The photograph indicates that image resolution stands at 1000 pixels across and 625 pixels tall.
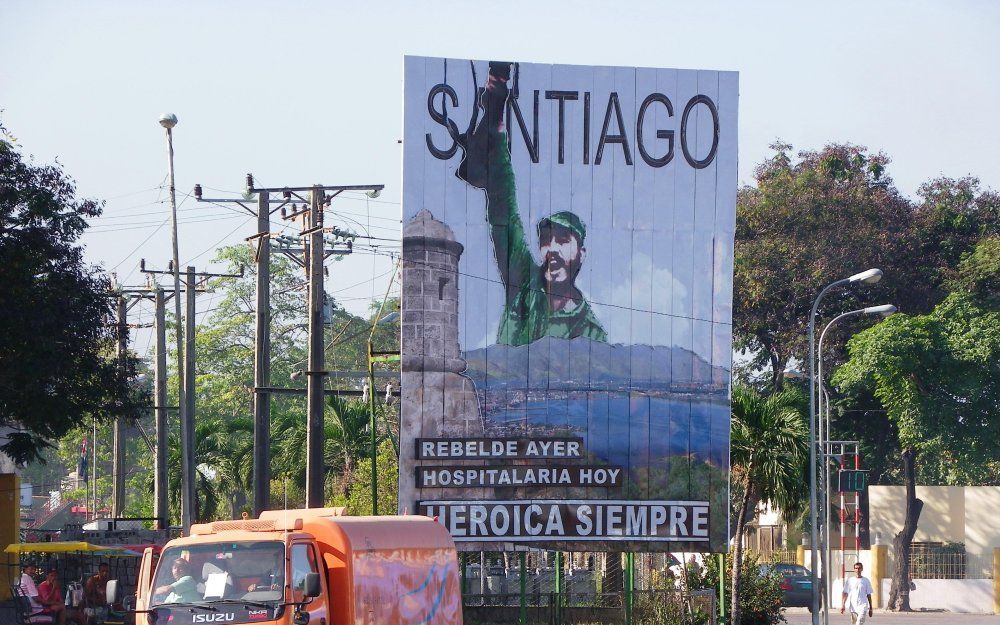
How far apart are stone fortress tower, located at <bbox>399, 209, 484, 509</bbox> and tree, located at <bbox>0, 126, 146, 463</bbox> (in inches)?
308

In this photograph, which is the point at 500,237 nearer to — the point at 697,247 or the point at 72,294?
the point at 697,247

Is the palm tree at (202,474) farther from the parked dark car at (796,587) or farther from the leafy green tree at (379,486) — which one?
the parked dark car at (796,587)

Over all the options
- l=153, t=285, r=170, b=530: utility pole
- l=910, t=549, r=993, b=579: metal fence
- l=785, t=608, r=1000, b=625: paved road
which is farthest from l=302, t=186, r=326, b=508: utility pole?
l=910, t=549, r=993, b=579: metal fence

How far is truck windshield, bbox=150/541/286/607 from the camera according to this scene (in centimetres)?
1548

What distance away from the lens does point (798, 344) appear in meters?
A: 56.0

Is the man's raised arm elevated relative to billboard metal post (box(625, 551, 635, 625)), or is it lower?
elevated

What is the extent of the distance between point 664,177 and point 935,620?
2400 cm

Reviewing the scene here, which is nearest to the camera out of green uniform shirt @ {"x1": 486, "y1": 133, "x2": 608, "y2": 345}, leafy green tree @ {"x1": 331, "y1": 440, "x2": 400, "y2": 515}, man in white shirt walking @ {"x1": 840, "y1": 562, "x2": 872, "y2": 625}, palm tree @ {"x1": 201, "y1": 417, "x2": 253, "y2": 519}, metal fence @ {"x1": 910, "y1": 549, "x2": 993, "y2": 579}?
green uniform shirt @ {"x1": 486, "y1": 133, "x2": 608, "y2": 345}

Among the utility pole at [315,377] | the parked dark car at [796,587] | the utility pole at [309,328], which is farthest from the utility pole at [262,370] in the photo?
the parked dark car at [796,587]

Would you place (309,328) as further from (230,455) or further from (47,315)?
(230,455)

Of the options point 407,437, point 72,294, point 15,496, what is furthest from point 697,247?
point 15,496

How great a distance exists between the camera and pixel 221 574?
615 inches

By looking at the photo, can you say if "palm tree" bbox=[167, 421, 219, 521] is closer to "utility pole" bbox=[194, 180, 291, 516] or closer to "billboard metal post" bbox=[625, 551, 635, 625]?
"utility pole" bbox=[194, 180, 291, 516]

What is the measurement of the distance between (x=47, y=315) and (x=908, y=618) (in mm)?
30060
